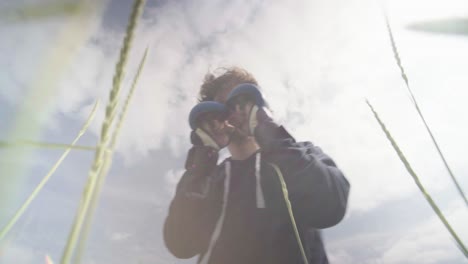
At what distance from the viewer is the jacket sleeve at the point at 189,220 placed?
1.73m

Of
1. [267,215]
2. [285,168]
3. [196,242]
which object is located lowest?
[196,242]

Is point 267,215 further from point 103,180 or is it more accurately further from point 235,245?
point 103,180

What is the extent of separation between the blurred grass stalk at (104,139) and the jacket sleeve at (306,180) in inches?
55.4

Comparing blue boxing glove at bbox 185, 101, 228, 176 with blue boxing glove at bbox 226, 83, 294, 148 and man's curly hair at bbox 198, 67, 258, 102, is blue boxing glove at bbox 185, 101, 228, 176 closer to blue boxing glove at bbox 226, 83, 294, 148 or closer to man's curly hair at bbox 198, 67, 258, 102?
blue boxing glove at bbox 226, 83, 294, 148

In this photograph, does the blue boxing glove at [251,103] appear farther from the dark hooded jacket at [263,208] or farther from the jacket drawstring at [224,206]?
the jacket drawstring at [224,206]

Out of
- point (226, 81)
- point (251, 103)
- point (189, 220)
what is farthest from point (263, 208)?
point (226, 81)

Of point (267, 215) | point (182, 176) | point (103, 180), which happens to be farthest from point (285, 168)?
point (103, 180)

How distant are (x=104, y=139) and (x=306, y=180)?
1436 mm

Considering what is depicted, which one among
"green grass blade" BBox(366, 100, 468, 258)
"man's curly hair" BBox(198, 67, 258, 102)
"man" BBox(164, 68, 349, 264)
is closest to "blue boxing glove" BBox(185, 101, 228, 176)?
"man" BBox(164, 68, 349, 264)

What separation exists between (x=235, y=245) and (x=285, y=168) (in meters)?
0.48

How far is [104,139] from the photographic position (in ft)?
0.46

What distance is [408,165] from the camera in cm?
28

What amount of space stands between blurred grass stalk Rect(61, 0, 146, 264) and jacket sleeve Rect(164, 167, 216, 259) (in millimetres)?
1595

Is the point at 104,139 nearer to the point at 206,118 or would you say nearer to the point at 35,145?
the point at 35,145
